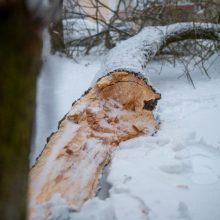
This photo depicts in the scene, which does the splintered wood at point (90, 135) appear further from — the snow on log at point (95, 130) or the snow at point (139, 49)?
the snow at point (139, 49)

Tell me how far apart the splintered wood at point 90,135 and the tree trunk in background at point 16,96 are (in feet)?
3.95

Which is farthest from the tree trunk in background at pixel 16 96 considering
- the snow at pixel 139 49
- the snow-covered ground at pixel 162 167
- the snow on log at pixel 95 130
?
the snow at pixel 139 49

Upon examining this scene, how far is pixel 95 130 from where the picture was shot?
3.18 meters

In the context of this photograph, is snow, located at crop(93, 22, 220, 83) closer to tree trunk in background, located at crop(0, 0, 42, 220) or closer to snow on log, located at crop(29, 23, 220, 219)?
snow on log, located at crop(29, 23, 220, 219)

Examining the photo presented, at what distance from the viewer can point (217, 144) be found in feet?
10.8

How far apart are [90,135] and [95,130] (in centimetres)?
16

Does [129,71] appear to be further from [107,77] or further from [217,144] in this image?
[217,144]

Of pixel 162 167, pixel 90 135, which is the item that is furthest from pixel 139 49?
pixel 162 167

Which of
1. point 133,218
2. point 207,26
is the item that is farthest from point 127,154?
point 207,26

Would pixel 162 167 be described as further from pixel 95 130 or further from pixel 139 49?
pixel 139 49

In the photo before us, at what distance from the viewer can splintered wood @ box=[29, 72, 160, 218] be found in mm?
2260

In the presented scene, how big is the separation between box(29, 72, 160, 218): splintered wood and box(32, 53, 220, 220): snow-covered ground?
94 millimetres

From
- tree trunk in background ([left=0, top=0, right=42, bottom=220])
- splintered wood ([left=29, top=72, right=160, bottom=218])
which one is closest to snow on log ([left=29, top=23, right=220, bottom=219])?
splintered wood ([left=29, top=72, right=160, bottom=218])

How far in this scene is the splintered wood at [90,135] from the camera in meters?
2.26
